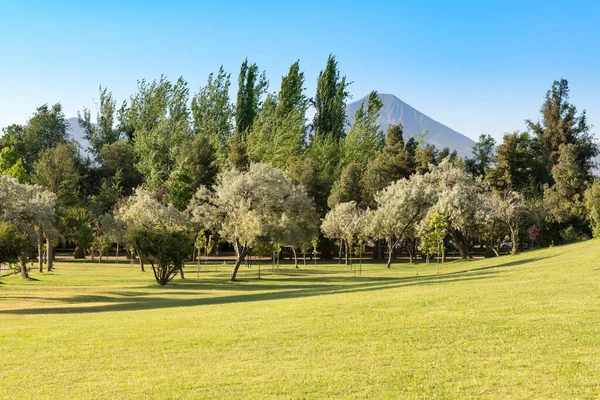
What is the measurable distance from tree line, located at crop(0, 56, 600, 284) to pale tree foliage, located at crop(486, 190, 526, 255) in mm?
266

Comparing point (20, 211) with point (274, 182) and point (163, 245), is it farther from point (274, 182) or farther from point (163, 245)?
point (274, 182)

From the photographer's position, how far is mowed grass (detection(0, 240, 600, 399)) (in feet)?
37.3

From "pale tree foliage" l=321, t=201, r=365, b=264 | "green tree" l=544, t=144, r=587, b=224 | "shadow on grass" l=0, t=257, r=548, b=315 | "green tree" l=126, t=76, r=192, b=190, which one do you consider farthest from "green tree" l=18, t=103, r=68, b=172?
"green tree" l=544, t=144, r=587, b=224

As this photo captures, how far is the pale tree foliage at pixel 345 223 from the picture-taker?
6056 centimetres

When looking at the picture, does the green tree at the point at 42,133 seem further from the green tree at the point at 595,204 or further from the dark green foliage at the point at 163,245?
the green tree at the point at 595,204

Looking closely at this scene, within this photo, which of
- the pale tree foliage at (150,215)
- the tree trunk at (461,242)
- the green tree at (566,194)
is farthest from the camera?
the tree trunk at (461,242)

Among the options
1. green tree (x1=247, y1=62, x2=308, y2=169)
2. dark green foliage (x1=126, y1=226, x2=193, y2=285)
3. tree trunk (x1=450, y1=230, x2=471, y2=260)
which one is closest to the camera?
dark green foliage (x1=126, y1=226, x2=193, y2=285)

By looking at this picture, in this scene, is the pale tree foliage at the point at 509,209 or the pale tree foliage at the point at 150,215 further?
the pale tree foliage at the point at 509,209

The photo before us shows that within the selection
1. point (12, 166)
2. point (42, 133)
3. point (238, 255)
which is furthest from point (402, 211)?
point (42, 133)

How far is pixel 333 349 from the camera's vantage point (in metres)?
14.6

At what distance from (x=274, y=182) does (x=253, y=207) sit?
2.69 metres

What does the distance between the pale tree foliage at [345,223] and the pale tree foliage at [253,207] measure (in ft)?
43.8

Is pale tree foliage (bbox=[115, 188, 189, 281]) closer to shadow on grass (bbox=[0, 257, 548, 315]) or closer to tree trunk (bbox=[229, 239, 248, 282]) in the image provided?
tree trunk (bbox=[229, 239, 248, 282])

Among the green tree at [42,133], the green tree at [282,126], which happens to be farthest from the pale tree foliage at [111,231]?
the green tree at [42,133]
